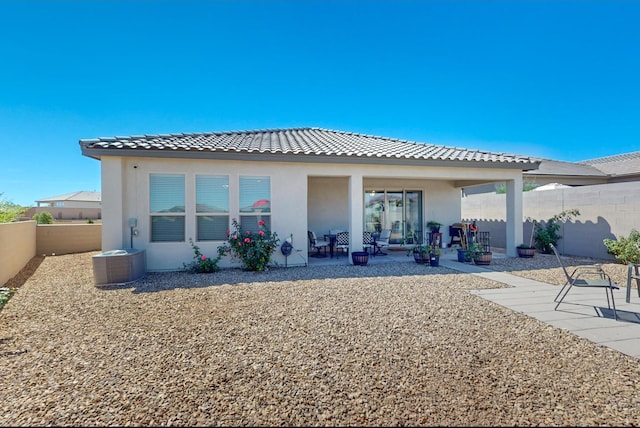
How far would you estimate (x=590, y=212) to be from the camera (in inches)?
404

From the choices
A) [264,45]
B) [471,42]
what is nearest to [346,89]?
[264,45]

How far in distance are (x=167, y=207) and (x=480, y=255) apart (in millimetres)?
9420

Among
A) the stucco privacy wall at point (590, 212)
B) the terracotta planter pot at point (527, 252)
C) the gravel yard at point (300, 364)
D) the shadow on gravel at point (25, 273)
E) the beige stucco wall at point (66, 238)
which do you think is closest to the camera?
the gravel yard at point (300, 364)

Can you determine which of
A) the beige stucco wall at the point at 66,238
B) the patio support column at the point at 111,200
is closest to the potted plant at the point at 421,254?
the patio support column at the point at 111,200

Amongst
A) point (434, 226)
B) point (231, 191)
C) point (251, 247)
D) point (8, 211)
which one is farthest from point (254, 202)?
point (8, 211)

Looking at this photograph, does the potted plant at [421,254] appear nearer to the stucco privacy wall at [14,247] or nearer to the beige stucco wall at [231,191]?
the beige stucco wall at [231,191]

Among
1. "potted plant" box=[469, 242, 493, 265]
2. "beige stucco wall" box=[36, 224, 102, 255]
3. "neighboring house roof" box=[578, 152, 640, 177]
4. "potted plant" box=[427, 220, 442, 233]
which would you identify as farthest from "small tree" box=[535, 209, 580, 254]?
"beige stucco wall" box=[36, 224, 102, 255]

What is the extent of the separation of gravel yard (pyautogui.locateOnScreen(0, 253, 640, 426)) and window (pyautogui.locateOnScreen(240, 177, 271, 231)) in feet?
10.2

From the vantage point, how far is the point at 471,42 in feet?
36.3

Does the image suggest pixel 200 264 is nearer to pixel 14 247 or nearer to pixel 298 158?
pixel 298 158

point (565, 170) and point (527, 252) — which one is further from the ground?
point (565, 170)

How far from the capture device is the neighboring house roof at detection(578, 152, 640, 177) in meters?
19.6

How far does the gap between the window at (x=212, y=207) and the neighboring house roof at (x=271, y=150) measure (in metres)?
0.76

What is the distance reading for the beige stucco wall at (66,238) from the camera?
476 inches
